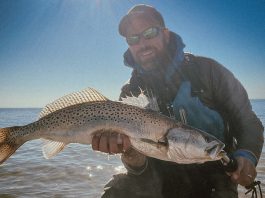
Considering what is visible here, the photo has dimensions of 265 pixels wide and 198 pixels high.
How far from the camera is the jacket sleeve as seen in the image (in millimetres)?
4254

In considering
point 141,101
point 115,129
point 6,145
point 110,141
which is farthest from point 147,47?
point 6,145

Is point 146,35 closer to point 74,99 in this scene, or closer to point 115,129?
point 74,99

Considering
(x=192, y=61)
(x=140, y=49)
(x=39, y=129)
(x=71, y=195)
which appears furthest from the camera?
(x=71, y=195)

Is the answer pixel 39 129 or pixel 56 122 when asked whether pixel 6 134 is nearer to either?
pixel 39 129

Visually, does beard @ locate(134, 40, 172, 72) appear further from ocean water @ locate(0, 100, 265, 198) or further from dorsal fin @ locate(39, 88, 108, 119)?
ocean water @ locate(0, 100, 265, 198)

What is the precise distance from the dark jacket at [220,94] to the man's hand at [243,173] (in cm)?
29

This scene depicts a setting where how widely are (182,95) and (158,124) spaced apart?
3.18 ft

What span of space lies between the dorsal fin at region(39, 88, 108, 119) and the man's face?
1.44 metres

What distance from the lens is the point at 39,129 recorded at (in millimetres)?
4172

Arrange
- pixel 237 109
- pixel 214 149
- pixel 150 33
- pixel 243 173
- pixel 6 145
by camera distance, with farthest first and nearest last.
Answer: pixel 150 33, pixel 237 109, pixel 6 145, pixel 243 173, pixel 214 149

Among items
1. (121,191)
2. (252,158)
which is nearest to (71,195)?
(121,191)

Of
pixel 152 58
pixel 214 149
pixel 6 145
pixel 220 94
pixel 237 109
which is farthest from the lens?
pixel 152 58

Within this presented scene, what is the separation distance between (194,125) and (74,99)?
1820mm

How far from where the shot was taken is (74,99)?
4.24 metres
